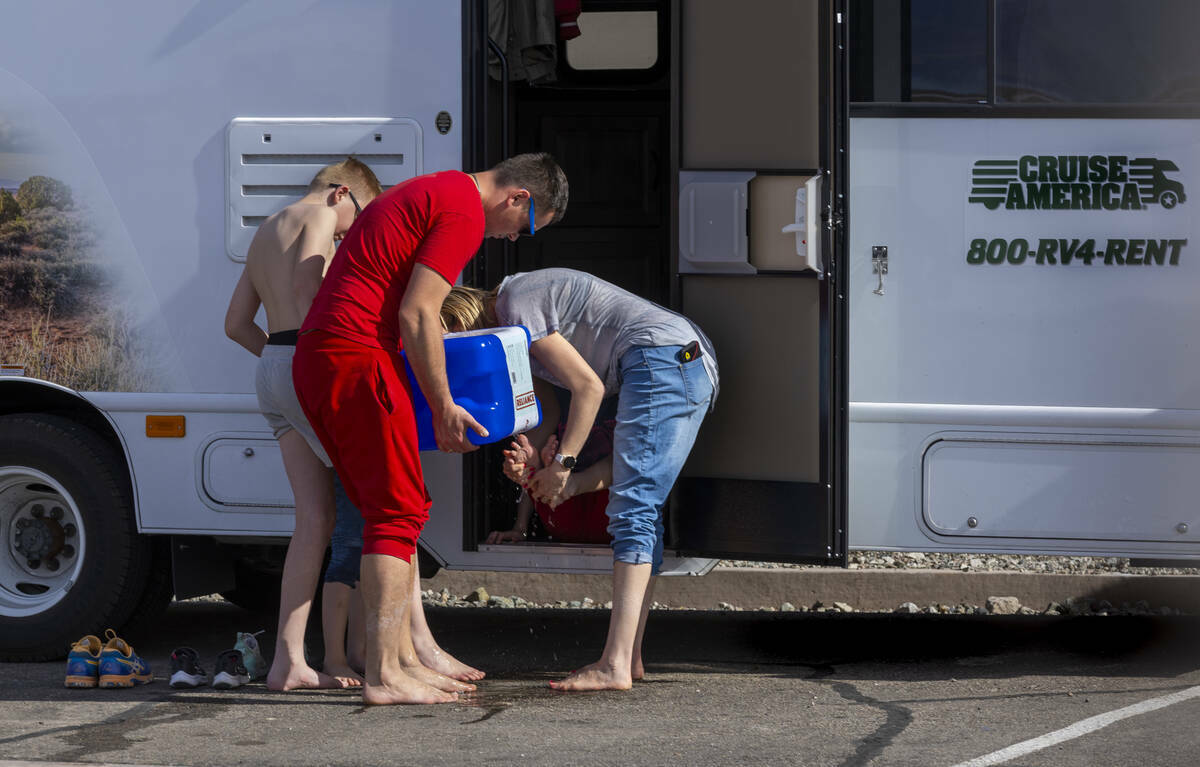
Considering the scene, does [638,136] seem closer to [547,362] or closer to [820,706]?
[547,362]

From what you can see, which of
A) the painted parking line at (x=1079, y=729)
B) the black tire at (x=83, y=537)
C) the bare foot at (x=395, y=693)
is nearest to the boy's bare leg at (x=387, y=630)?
the bare foot at (x=395, y=693)

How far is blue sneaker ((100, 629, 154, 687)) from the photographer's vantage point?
476cm

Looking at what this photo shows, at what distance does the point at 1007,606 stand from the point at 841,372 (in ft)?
7.12

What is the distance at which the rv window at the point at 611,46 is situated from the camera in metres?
6.19

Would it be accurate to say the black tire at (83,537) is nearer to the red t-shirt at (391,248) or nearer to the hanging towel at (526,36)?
the red t-shirt at (391,248)

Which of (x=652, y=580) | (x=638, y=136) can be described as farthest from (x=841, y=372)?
(x=638, y=136)

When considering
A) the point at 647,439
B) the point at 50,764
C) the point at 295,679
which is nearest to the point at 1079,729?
the point at 647,439

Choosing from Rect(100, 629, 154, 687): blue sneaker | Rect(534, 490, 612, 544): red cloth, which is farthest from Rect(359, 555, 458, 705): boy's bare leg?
Rect(100, 629, 154, 687): blue sneaker

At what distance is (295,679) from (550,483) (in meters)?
1.04

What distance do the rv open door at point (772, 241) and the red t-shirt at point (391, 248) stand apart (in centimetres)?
84

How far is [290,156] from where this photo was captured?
16.4 ft

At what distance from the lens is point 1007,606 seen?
20.6 ft

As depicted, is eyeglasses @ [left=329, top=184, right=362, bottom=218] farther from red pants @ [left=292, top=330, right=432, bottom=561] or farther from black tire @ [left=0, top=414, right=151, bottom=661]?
black tire @ [left=0, top=414, right=151, bottom=661]

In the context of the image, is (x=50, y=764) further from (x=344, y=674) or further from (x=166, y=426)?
(x=166, y=426)
